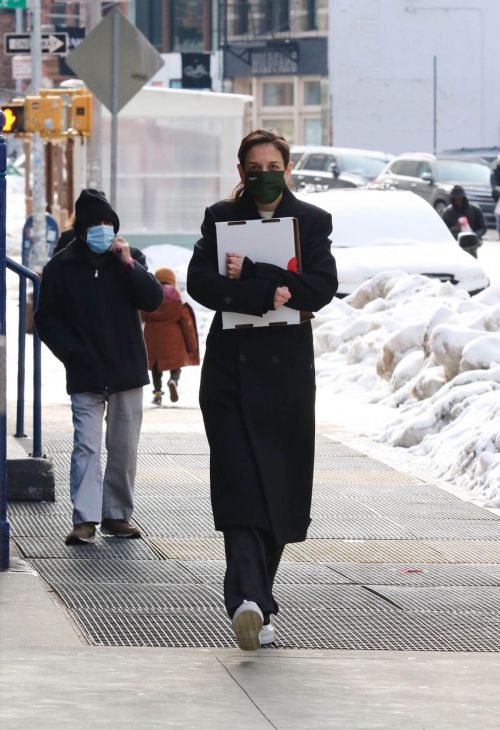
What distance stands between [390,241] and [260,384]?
14.8 meters

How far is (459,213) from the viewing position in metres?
24.6

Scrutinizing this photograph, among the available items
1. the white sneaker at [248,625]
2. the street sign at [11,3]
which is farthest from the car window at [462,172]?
the white sneaker at [248,625]

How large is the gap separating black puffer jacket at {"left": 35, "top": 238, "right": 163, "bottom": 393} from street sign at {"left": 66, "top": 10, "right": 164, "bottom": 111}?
6668 millimetres

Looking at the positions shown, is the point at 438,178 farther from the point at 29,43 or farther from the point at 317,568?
the point at 317,568

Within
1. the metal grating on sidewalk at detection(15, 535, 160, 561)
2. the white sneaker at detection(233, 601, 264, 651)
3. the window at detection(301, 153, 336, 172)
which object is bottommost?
the metal grating on sidewalk at detection(15, 535, 160, 561)

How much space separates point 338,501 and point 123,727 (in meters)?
5.20

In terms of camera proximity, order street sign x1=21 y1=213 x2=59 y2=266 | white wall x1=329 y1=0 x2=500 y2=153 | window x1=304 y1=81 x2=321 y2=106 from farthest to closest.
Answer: window x1=304 y1=81 x2=321 y2=106, white wall x1=329 y1=0 x2=500 y2=153, street sign x1=21 y1=213 x2=59 y2=266

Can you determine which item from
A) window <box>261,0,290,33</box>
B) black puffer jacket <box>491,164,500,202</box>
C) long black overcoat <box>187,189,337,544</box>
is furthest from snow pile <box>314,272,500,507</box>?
window <box>261,0,290,33</box>

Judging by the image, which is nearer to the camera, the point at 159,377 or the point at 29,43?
the point at 159,377

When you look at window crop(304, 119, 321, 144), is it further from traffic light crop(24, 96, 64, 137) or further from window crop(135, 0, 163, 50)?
traffic light crop(24, 96, 64, 137)

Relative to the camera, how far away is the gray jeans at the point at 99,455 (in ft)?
27.4

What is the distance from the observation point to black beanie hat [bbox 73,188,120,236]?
328 inches

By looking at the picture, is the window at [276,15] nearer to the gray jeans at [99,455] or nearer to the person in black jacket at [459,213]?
the person in black jacket at [459,213]

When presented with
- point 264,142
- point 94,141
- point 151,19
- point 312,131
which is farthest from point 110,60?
point 151,19
